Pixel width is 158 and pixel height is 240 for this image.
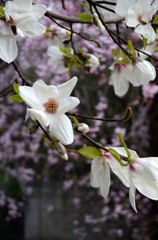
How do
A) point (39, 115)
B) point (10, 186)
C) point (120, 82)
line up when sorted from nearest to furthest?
point (39, 115), point (120, 82), point (10, 186)

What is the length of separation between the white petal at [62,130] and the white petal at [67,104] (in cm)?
1

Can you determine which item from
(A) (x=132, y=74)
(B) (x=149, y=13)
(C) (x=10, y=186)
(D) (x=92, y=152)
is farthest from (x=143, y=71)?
(C) (x=10, y=186)

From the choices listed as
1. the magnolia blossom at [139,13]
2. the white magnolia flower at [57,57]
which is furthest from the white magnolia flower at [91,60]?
the magnolia blossom at [139,13]

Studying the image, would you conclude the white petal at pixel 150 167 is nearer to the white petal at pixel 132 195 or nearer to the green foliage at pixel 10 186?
the white petal at pixel 132 195

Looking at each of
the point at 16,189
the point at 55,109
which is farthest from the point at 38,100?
the point at 16,189

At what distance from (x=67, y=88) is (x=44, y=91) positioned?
32 mm

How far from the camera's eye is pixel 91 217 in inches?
148

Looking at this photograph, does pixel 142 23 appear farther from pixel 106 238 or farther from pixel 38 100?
pixel 106 238

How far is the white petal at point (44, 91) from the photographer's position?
0.60m

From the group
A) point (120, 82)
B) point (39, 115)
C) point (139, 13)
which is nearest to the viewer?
point (39, 115)

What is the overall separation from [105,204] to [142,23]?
3062 millimetres

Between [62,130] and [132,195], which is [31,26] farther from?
[132,195]

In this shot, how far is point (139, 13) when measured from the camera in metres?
0.71

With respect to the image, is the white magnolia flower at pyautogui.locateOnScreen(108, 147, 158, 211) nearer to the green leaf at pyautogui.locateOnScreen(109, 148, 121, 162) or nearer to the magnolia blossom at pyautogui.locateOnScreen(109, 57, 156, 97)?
the green leaf at pyautogui.locateOnScreen(109, 148, 121, 162)
